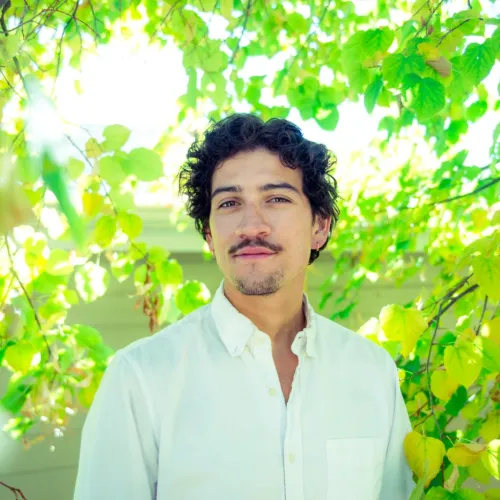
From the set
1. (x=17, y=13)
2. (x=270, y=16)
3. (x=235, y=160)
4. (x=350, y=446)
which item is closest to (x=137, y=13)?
(x=270, y=16)

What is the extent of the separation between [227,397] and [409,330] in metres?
0.47

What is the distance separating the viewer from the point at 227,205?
59.8 inches

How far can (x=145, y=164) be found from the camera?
1383mm

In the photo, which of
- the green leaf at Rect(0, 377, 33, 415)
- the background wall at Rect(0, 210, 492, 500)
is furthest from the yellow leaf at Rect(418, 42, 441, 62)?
the background wall at Rect(0, 210, 492, 500)

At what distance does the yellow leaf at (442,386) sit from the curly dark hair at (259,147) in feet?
1.82

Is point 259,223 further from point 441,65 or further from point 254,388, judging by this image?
point 441,65

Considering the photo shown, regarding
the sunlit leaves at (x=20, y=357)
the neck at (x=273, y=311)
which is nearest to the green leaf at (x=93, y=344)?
the sunlit leaves at (x=20, y=357)

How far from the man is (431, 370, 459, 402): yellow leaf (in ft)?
0.35

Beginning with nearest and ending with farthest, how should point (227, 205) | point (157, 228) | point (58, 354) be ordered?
point (227, 205) → point (58, 354) → point (157, 228)

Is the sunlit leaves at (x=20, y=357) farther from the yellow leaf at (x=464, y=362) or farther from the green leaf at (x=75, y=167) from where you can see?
the yellow leaf at (x=464, y=362)

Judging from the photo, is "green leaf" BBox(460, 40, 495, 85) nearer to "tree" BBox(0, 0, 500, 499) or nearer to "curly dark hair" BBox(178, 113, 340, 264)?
"tree" BBox(0, 0, 500, 499)

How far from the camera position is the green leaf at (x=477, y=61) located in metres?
1.33

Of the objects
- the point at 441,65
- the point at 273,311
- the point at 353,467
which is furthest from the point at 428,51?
the point at 353,467

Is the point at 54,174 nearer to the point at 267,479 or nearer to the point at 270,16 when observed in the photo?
the point at 267,479
